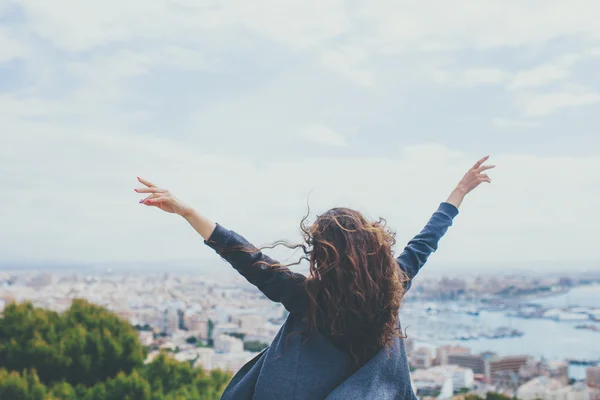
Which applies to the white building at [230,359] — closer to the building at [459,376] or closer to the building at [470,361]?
the building at [459,376]

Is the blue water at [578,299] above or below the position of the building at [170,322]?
above

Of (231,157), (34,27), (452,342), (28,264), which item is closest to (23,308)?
(452,342)

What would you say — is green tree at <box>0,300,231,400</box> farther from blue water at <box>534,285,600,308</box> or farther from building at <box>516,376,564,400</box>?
blue water at <box>534,285,600,308</box>

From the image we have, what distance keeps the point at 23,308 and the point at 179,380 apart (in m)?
1.77

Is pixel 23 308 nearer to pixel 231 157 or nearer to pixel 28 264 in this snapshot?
pixel 231 157

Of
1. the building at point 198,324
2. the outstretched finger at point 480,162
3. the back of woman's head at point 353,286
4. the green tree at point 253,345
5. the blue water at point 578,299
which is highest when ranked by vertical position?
the outstretched finger at point 480,162

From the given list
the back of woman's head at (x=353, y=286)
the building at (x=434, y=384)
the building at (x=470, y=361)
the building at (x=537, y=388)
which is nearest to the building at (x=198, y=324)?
the building at (x=470, y=361)

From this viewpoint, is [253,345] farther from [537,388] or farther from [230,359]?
[537,388]

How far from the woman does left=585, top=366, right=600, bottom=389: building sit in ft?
32.1

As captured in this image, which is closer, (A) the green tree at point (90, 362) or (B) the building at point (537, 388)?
(A) the green tree at point (90, 362)

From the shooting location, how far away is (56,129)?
23.2 metres

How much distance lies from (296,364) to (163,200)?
1.28 feet

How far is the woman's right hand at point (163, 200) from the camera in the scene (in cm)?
125

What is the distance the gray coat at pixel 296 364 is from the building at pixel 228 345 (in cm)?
1228
